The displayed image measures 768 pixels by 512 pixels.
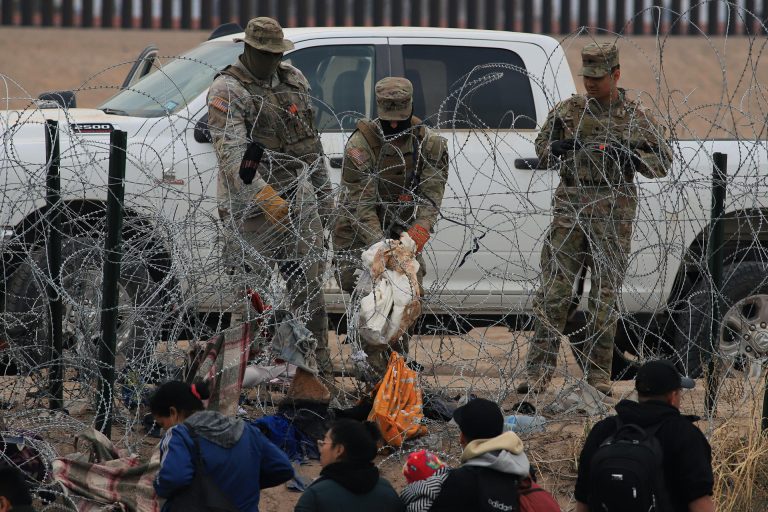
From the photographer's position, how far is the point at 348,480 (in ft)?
14.4

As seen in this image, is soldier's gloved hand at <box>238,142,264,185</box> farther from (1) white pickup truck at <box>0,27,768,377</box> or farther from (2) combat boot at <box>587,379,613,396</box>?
(2) combat boot at <box>587,379,613,396</box>

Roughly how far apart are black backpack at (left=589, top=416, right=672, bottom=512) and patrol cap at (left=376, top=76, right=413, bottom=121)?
238 cm

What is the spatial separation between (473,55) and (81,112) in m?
2.27

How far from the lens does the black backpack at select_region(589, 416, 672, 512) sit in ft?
14.5

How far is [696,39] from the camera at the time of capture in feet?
85.9

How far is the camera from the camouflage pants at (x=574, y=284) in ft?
21.2

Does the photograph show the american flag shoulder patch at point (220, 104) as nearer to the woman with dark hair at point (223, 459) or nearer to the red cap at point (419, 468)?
the woman with dark hair at point (223, 459)

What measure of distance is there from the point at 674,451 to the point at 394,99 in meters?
2.49

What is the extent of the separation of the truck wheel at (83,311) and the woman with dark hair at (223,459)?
101 centimetres

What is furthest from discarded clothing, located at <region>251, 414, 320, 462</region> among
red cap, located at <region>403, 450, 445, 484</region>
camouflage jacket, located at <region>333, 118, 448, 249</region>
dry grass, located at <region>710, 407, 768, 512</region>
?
dry grass, located at <region>710, 407, 768, 512</region>

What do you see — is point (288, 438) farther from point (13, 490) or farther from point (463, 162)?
point (463, 162)

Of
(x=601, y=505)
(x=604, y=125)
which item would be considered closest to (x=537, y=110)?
(x=604, y=125)

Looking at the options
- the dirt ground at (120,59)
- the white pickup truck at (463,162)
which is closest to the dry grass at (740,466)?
the white pickup truck at (463,162)

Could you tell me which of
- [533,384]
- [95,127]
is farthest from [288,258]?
[95,127]
